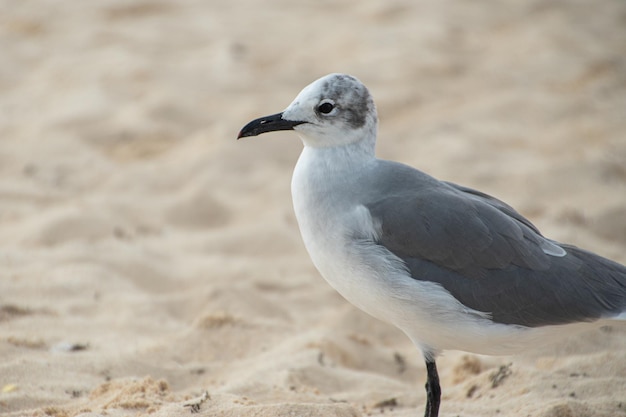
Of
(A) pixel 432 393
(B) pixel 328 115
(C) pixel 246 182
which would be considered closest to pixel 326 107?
(B) pixel 328 115

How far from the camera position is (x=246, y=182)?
5.71m

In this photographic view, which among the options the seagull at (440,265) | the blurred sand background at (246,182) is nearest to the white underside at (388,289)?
the seagull at (440,265)

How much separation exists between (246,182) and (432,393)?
9.40 ft

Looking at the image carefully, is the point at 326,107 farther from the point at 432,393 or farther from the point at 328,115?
the point at 432,393

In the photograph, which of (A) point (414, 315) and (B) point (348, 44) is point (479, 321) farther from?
(B) point (348, 44)

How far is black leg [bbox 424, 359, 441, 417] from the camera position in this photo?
3074 millimetres

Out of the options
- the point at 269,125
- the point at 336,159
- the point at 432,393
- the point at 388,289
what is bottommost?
the point at 432,393

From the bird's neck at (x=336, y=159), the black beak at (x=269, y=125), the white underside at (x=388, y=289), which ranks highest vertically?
the black beak at (x=269, y=125)

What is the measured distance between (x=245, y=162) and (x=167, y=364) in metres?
2.27

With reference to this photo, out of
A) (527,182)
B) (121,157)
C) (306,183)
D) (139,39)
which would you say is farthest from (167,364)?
(139,39)

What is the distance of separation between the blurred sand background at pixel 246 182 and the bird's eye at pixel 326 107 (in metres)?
1.05

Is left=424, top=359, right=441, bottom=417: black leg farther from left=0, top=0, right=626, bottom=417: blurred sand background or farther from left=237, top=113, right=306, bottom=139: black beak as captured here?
left=237, top=113, right=306, bottom=139: black beak

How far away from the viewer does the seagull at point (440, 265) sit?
297cm

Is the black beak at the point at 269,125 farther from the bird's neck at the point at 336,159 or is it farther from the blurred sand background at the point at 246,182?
the blurred sand background at the point at 246,182
